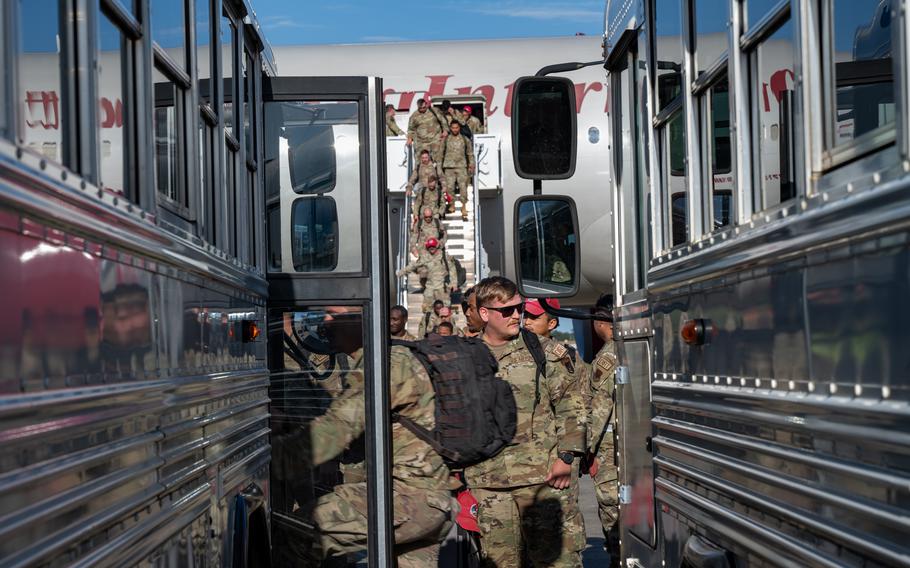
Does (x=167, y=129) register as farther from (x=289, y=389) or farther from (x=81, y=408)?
(x=289, y=389)

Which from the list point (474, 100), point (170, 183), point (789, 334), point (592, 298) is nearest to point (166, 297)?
point (170, 183)

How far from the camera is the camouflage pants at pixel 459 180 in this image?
41.1 ft

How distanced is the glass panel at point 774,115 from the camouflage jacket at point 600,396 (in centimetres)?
386

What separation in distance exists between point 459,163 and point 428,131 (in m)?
0.49

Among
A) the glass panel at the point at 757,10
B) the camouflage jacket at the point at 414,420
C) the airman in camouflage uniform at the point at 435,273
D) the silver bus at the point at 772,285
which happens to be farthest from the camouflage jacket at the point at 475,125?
the glass panel at the point at 757,10

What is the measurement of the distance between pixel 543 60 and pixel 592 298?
3022mm

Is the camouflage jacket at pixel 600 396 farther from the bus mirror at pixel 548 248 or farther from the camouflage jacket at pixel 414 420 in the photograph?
the bus mirror at pixel 548 248

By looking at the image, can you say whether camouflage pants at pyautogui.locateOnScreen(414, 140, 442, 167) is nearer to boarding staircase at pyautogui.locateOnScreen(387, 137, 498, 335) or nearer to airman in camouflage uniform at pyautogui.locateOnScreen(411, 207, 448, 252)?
boarding staircase at pyautogui.locateOnScreen(387, 137, 498, 335)

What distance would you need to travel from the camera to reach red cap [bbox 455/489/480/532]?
6023mm

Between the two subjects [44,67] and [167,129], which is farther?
[167,129]

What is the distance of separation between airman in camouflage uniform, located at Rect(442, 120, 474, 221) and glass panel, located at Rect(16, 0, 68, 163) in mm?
10520

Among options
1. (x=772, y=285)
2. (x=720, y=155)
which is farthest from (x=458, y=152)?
(x=772, y=285)

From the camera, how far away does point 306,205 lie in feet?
16.2

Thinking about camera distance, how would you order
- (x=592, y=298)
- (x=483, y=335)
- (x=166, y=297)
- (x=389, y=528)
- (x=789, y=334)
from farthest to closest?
(x=592, y=298)
(x=483, y=335)
(x=389, y=528)
(x=166, y=297)
(x=789, y=334)
